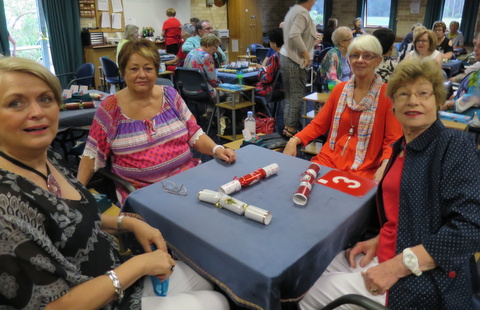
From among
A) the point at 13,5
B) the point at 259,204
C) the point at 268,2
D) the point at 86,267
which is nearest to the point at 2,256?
the point at 86,267

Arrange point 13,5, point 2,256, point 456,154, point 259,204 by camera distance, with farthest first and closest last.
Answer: point 13,5, point 259,204, point 456,154, point 2,256

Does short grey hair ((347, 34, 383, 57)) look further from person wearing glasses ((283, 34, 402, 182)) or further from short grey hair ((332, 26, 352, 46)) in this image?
short grey hair ((332, 26, 352, 46))

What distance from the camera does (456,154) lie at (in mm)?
1073

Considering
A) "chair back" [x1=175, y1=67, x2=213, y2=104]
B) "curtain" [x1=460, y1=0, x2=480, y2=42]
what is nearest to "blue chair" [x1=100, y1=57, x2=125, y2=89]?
"chair back" [x1=175, y1=67, x2=213, y2=104]

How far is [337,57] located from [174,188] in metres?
2.91

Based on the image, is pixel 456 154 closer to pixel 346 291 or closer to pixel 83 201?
pixel 346 291

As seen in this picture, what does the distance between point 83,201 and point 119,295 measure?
30 cm

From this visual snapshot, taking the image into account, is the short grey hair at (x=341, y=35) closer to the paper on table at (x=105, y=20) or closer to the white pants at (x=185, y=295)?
the white pants at (x=185, y=295)

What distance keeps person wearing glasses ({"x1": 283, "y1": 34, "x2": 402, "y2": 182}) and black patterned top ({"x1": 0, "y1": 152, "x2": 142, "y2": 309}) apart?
4.02 feet

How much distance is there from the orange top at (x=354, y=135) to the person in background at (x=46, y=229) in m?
1.18

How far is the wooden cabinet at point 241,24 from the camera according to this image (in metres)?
8.98

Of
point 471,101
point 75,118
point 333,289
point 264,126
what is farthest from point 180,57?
point 333,289

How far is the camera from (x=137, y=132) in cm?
178

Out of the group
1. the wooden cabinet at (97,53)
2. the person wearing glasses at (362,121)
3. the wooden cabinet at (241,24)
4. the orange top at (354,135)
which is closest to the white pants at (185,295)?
the person wearing glasses at (362,121)
